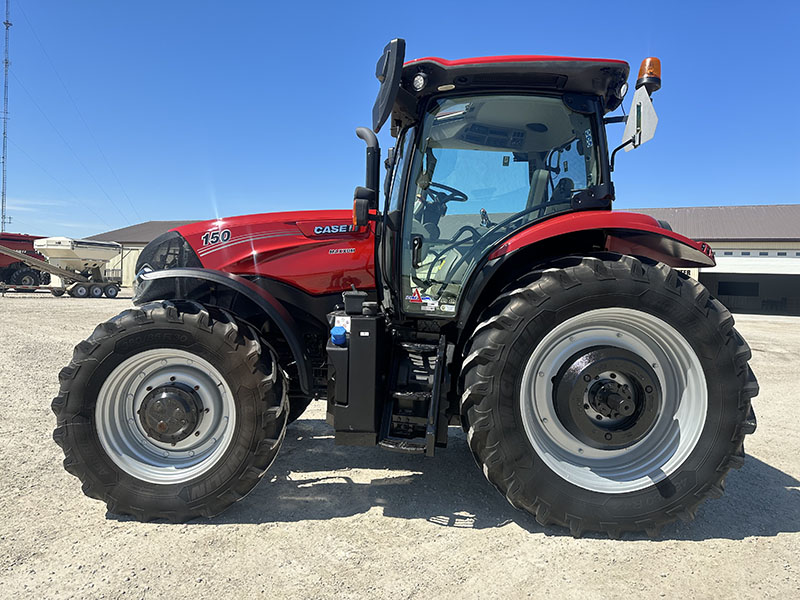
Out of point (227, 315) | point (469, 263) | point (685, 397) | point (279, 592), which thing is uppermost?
point (469, 263)

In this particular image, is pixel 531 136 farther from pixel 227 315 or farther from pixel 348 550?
pixel 348 550

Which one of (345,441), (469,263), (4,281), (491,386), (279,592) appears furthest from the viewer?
(4,281)

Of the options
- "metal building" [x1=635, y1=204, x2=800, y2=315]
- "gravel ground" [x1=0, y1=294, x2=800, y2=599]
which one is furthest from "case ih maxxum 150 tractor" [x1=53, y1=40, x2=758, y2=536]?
"metal building" [x1=635, y1=204, x2=800, y2=315]

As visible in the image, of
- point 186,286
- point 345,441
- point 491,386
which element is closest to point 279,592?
point 345,441

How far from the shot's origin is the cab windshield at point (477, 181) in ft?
9.54

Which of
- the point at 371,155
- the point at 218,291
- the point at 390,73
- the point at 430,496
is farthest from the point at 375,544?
the point at 390,73

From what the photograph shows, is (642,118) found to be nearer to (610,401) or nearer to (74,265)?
(610,401)

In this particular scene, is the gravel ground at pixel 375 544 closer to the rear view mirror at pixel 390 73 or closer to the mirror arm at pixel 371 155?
the mirror arm at pixel 371 155

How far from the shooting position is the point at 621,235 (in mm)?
2779

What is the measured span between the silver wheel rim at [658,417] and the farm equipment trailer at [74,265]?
23.8 metres

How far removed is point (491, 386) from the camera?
2.49 m

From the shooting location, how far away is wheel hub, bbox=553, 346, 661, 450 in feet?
8.38

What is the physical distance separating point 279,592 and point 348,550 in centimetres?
41

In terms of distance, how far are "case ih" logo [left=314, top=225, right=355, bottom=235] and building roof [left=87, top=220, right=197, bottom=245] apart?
108ft
